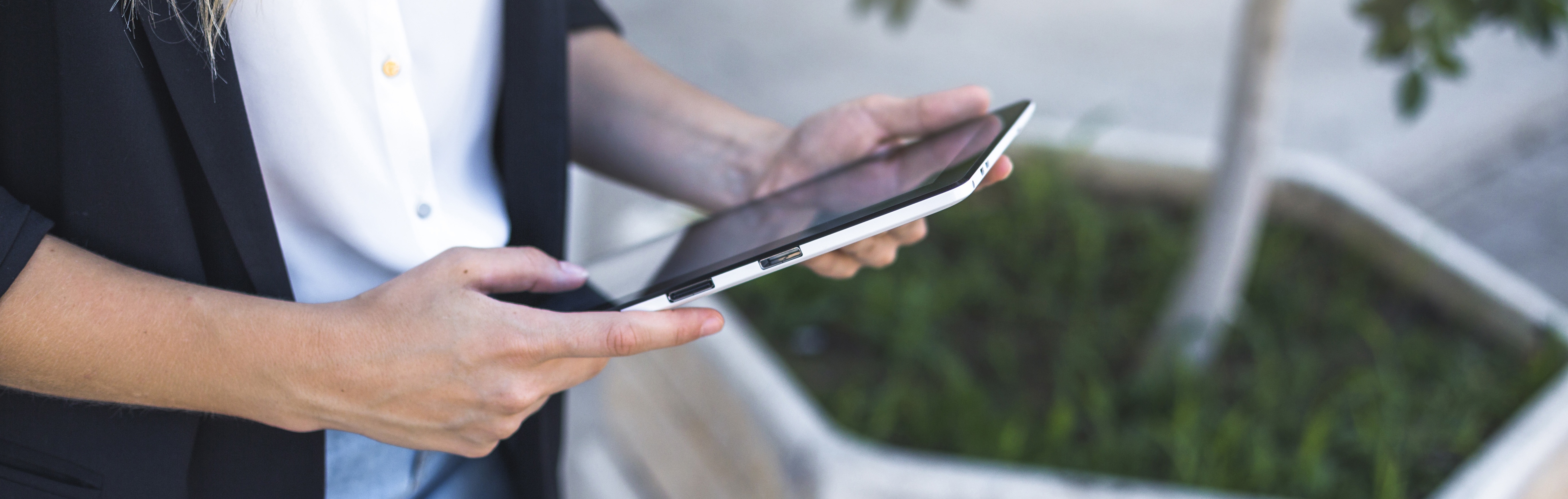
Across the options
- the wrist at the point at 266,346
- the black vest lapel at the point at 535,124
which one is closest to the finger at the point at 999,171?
the black vest lapel at the point at 535,124

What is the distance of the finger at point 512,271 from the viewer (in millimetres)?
672

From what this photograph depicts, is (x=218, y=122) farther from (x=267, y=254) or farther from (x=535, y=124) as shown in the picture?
(x=535, y=124)

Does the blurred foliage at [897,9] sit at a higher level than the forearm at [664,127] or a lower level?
lower

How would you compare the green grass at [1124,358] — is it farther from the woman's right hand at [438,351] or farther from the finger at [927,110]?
the woman's right hand at [438,351]

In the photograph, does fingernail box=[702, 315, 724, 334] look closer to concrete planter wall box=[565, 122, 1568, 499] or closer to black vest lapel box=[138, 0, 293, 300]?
black vest lapel box=[138, 0, 293, 300]

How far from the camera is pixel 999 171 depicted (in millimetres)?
806

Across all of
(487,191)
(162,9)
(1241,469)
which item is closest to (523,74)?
(487,191)

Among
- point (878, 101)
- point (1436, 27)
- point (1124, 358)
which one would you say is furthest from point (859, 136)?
point (1124, 358)

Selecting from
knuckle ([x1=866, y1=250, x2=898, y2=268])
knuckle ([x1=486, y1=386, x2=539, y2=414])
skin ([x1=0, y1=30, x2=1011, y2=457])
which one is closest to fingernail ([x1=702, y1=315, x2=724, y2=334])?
skin ([x1=0, y1=30, x2=1011, y2=457])

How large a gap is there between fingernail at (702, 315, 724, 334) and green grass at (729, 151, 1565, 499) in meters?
0.97

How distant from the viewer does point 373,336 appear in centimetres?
65

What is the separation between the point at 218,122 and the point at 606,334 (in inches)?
10.8

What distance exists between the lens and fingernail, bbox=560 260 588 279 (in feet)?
2.50

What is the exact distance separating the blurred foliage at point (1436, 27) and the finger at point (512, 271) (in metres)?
0.96
